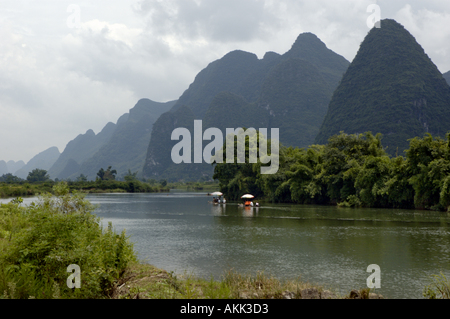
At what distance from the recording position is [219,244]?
1723cm

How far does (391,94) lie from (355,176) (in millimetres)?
96477

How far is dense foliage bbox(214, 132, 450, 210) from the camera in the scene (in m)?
33.2

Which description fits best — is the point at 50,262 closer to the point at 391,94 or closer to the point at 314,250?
the point at 314,250

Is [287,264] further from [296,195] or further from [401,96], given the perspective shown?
[401,96]

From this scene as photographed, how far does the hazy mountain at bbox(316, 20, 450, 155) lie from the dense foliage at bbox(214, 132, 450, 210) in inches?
2542

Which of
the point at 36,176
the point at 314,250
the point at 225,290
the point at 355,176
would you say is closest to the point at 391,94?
the point at 355,176

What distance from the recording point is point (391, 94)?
126 m

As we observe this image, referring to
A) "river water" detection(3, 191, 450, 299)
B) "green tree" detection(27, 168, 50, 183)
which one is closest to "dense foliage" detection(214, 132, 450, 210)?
"river water" detection(3, 191, 450, 299)

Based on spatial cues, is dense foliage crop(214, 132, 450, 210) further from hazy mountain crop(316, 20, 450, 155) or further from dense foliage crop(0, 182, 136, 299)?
hazy mountain crop(316, 20, 450, 155)

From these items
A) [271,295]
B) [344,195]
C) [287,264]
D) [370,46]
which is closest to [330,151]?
[344,195]
